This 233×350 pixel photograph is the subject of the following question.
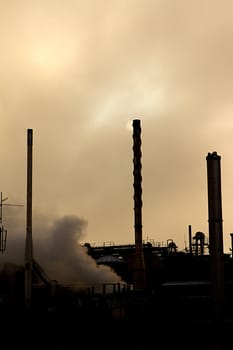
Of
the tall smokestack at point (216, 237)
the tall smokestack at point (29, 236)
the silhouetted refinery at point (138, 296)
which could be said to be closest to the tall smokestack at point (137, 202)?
the silhouetted refinery at point (138, 296)

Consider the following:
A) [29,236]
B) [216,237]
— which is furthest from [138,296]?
[216,237]

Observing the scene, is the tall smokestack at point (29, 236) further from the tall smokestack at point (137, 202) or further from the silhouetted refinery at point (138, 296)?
the tall smokestack at point (137, 202)

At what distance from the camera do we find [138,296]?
53719mm

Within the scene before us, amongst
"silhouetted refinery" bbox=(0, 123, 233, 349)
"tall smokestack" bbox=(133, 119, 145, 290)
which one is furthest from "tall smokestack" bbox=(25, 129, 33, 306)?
"tall smokestack" bbox=(133, 119, 145, 290)

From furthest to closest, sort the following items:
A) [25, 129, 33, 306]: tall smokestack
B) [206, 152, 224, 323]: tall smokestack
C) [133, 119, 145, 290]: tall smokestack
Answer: [133, 119, 145, 290]: tall smokestack, [25, 129, 33, 306]: tall smokestack, [206, 152, 224, 323]: tall smokestack

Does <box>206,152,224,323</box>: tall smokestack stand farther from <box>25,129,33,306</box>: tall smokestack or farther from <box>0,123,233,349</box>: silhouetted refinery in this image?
<box>25,129,33,306</box>: tall smokestack

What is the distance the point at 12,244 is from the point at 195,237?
2791cm

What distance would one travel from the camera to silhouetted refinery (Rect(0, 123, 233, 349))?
136ft

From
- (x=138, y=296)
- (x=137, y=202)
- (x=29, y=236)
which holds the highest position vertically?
(x=137, y=202)

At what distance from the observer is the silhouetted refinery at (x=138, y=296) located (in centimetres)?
4147

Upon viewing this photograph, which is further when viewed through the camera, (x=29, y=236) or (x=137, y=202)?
(x=137, y=202)

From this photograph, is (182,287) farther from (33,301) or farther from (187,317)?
(33,301)

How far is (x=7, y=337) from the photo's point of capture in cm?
4544

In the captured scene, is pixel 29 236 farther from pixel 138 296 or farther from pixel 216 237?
pixel 216 237
